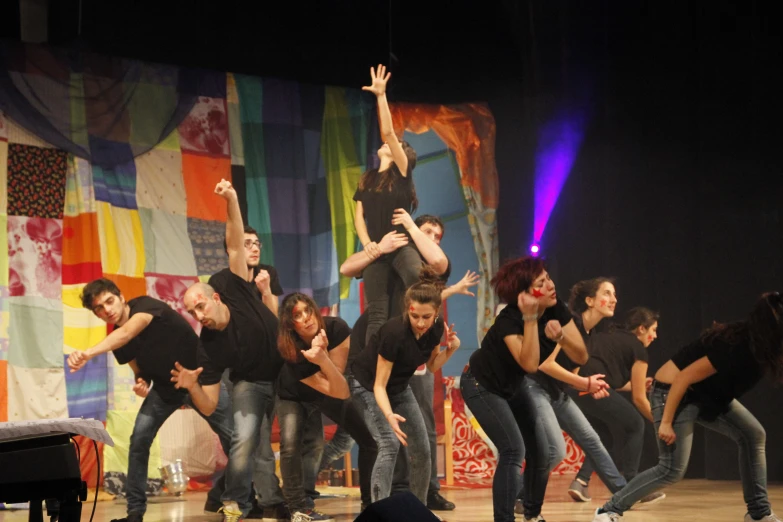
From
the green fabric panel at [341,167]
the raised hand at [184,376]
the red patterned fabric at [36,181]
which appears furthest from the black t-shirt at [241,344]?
the green fabric panel at [341,167]

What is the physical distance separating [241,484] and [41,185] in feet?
9.71

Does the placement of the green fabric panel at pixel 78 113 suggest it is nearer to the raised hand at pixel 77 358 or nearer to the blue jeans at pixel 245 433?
the raised hand at pixel 77 358

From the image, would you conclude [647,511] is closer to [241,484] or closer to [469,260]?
[241,484]

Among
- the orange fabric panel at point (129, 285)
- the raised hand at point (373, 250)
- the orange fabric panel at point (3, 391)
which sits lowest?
the orange fabric panel at point (3, 391)

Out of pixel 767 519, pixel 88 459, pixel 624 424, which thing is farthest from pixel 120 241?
pixel 767 519

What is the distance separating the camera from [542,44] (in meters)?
8.34

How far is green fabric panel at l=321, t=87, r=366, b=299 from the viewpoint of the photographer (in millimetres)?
8000

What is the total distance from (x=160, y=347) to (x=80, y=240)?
2.04m

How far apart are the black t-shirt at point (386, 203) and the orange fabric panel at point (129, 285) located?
76.4 inches

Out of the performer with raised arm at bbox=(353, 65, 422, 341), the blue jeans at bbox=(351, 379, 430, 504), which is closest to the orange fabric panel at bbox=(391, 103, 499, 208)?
the performer with raised arm at bbox=(353, 65, 422, 341)

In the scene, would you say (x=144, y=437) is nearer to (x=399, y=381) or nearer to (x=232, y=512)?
(x=232, y=512)

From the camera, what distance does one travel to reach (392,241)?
5.86 meters

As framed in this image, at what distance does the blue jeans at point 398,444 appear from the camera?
4533mm

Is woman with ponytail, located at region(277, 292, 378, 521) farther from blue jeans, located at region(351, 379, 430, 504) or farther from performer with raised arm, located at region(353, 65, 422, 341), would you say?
performer with raised arm, located at region(353, 65, 422, 341)
